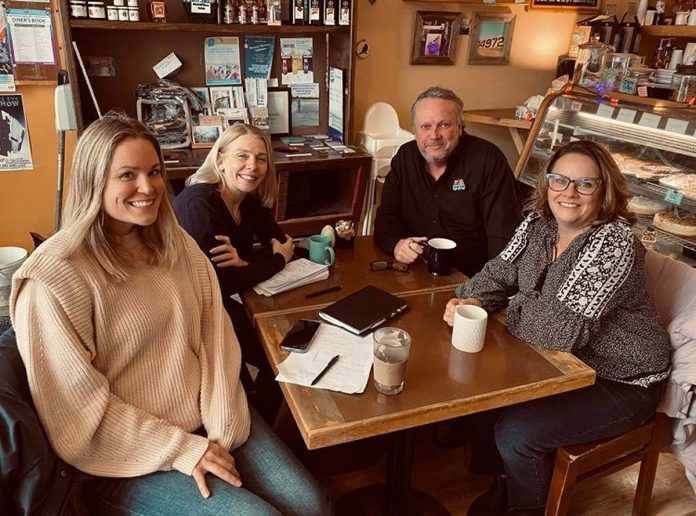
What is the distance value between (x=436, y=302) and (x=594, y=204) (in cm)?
51

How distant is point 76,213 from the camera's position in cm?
127

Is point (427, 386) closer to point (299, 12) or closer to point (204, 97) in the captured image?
point (299, 12)

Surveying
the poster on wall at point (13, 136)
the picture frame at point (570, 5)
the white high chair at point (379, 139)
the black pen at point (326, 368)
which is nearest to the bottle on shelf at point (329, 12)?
the white high chair at point (379, 139)

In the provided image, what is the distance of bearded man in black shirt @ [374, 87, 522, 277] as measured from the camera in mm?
2135

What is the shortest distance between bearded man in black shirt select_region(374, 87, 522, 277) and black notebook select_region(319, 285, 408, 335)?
0.49 metres

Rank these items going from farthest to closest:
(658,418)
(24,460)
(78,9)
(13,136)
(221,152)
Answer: (13,136) → (78,9) → (221,152) → (658,418) → (24,460)

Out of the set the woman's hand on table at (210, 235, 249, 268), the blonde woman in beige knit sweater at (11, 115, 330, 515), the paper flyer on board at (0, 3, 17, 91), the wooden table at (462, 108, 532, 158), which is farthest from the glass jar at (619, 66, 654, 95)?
the paper flyer on board at (0, 3, 17, 91)

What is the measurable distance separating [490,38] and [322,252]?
2526 mm

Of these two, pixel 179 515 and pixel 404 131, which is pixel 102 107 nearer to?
pixel 404 131

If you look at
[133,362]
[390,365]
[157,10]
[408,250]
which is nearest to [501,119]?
[408,250]

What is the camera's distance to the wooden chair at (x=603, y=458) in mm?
1533

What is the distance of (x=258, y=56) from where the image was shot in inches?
126

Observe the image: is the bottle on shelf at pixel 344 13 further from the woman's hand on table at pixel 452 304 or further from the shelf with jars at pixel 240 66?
the woman's hand on table at pixel 452 304

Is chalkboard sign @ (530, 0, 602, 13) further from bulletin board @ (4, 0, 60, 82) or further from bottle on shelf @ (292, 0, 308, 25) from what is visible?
bulletin board @ (4, 0, 60, 82)
